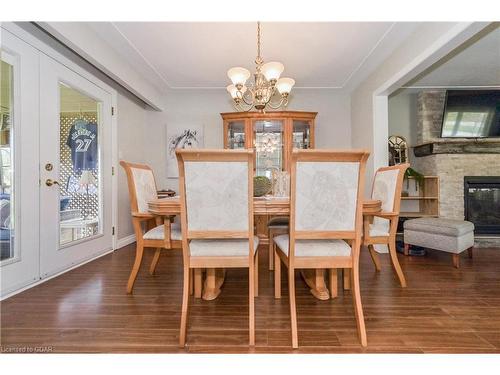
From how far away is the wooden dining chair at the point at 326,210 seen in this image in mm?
1475

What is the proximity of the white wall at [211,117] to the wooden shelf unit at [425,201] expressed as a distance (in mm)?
1234

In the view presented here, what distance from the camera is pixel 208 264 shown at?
1.59 meters

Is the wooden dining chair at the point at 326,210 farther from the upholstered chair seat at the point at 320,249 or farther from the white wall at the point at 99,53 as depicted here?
the white wall at the point at 99,53

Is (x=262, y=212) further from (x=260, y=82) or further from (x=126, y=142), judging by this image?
(x=126, y=142)

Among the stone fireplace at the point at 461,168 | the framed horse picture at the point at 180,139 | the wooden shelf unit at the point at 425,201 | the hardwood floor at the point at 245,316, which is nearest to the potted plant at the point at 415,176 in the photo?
the wooden shelf unit at the point at 425,201

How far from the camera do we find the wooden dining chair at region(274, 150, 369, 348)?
1.47 metres

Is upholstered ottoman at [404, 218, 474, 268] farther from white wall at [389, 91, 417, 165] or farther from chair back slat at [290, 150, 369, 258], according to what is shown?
chair back slat at [290, 150, 369, 258]

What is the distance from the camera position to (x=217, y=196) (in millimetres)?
1509

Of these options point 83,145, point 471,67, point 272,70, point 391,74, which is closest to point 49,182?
point 83,145

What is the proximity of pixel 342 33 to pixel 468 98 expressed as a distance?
101 inches

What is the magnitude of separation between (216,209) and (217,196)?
73 mm
